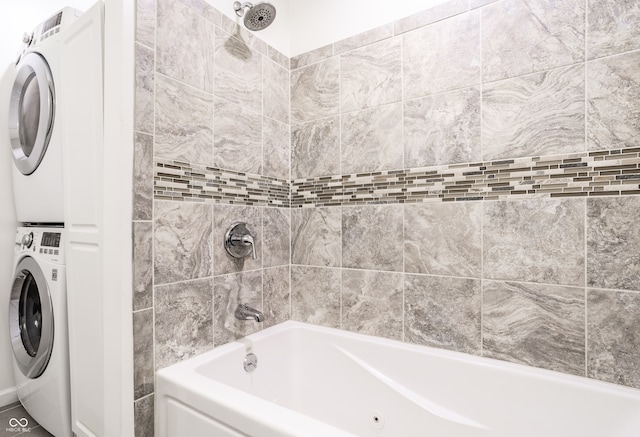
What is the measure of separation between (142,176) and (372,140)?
3.34 feet

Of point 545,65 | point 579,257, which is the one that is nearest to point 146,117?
point 545,65

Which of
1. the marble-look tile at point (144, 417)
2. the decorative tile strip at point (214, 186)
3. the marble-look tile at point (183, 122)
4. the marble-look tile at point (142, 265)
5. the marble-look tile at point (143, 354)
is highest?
the marble-look tile at point (183, 122)

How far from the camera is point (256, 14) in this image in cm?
133

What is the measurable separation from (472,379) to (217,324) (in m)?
1.08

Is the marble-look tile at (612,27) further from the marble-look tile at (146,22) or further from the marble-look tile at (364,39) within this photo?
the marble-look tile at (146,22)

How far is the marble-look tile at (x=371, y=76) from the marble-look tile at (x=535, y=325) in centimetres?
98

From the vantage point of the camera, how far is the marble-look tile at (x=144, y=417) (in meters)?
1.04

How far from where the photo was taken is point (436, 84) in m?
1.32

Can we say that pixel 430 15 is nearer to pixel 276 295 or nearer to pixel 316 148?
pixel 316 148

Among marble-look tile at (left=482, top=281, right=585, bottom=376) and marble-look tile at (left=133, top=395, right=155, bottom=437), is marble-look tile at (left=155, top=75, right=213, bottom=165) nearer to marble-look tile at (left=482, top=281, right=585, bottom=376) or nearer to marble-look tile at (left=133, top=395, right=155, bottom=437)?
marble-look tile at (left=133, top=395, right=155, bottom=437)

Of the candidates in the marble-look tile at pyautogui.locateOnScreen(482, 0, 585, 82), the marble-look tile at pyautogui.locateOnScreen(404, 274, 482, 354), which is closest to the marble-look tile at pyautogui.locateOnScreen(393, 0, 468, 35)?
the marble-look tile at pyautogui.locateOnScreen(482, 0, 585, 82)

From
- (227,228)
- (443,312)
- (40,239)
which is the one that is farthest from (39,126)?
(443,312)

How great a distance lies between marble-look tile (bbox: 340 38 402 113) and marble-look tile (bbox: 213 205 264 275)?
740 mm

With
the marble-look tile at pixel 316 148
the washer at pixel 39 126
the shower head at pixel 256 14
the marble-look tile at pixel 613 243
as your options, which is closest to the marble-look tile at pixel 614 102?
the marble-look tile at pixel 613 243
